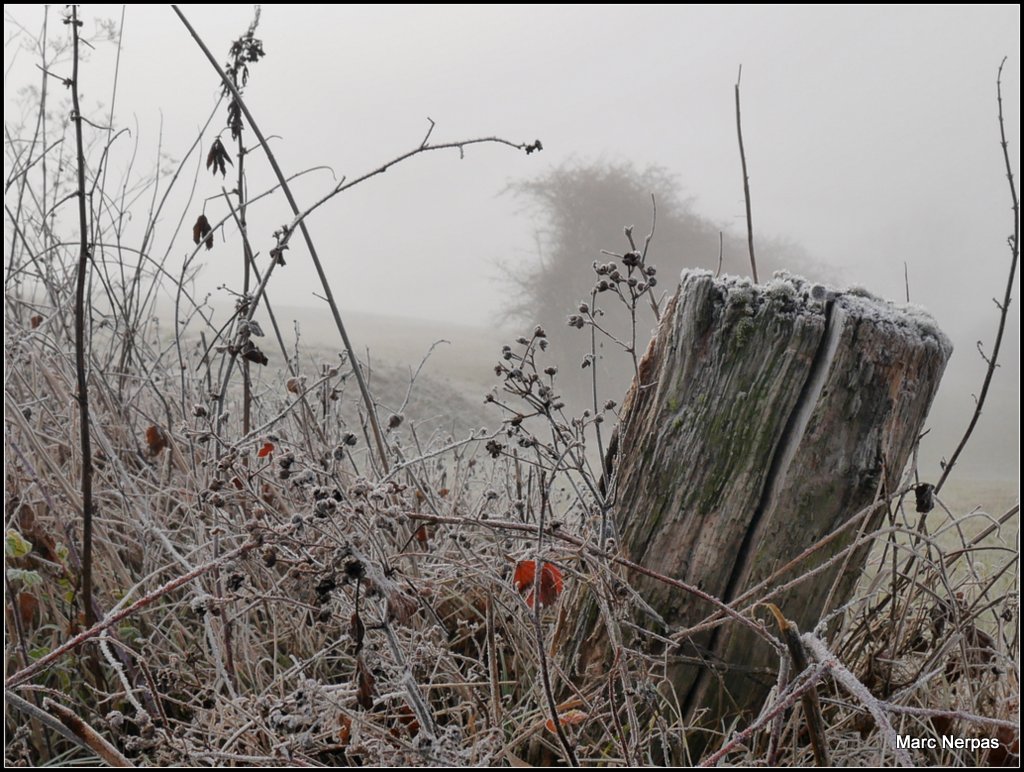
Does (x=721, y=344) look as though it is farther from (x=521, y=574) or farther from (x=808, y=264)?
(x=808, y=264)

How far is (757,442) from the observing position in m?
1.39

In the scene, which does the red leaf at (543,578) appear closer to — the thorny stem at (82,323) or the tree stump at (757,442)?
the tree stump at (757,442)

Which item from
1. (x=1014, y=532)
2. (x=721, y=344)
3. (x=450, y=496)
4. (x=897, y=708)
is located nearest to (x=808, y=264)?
(x=1014, y=532)

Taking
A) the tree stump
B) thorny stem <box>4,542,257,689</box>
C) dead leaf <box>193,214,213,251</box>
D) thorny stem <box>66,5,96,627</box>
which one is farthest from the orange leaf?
dead leaf <box>193,214,213,251</box>

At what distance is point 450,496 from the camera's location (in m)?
2.54

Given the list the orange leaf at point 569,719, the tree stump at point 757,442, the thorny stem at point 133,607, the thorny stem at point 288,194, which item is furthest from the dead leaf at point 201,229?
the orange leaf at point 569,719

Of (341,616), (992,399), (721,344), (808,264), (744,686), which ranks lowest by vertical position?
(744,686)

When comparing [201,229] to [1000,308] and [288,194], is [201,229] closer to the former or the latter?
[288,194]

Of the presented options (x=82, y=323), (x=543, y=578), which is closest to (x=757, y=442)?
(x=543, y=578)

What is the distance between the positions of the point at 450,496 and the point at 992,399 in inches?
73.9

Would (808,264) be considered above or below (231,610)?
above

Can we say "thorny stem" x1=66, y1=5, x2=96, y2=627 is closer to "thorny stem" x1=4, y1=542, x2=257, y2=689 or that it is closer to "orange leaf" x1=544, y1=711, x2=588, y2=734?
"thorny stem" x1=4, y1=542, x2=257, y2=689

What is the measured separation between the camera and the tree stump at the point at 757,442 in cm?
137

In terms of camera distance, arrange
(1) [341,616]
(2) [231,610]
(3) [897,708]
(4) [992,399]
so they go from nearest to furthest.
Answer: (3) [897,708], (1) [341,616], (2) [231,610], (4) [992,399]
